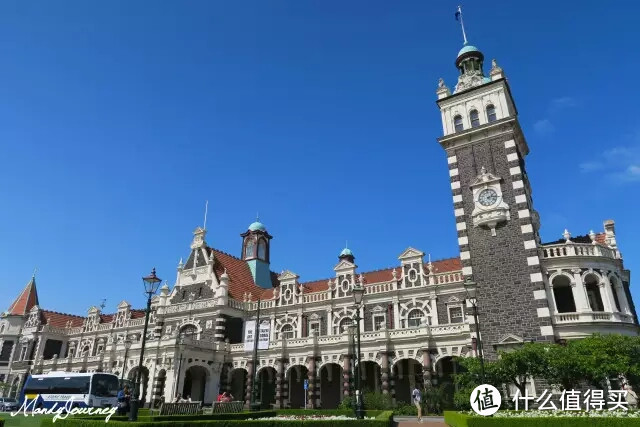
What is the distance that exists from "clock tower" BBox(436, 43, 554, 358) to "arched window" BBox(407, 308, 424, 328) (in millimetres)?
8016

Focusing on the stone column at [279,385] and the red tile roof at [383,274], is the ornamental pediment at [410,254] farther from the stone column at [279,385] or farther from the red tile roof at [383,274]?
the stone column at [279,385]

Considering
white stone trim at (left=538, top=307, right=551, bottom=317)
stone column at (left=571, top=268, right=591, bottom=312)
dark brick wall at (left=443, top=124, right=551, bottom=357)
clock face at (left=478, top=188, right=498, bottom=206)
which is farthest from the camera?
clock face at (left=478, top=188, right=498, bottom=206)

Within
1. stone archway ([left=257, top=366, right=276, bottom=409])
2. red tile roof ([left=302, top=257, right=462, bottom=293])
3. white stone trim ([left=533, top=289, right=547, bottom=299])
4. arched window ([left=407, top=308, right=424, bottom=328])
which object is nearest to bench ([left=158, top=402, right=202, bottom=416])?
stone archway ([left=257, top=366, right=276, bottom=409])

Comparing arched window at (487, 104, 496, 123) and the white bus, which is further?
arched window at (487, 104, 496, 123)

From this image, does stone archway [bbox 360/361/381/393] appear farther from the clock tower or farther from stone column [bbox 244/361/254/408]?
the clock tower

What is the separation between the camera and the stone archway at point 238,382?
45.4m

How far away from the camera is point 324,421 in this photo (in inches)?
720

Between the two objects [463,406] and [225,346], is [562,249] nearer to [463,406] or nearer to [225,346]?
[463,406]

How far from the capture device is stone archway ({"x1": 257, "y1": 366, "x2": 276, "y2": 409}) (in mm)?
43828

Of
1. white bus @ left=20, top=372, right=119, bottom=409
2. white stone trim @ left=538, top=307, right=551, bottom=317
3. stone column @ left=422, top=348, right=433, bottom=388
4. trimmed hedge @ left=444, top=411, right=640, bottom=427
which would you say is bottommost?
trimmed hedge @ left=444, top=411, right=640, bottom=427

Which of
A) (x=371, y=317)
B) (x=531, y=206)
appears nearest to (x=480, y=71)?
(x=531, y=206)

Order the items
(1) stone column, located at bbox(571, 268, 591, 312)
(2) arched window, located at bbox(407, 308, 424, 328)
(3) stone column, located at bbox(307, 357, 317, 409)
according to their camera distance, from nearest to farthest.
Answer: (1) stone column, located at bbox(571, 268, 591, 312) < (2) arched window, located at bbox(407, 308, 424, 328) < (3) stone column, located at bbox(307, 357, 317, 409)

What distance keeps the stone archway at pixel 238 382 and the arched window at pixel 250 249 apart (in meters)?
16.3

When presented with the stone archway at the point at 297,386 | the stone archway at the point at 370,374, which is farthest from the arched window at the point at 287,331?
the stone archway at the point at 370,374
